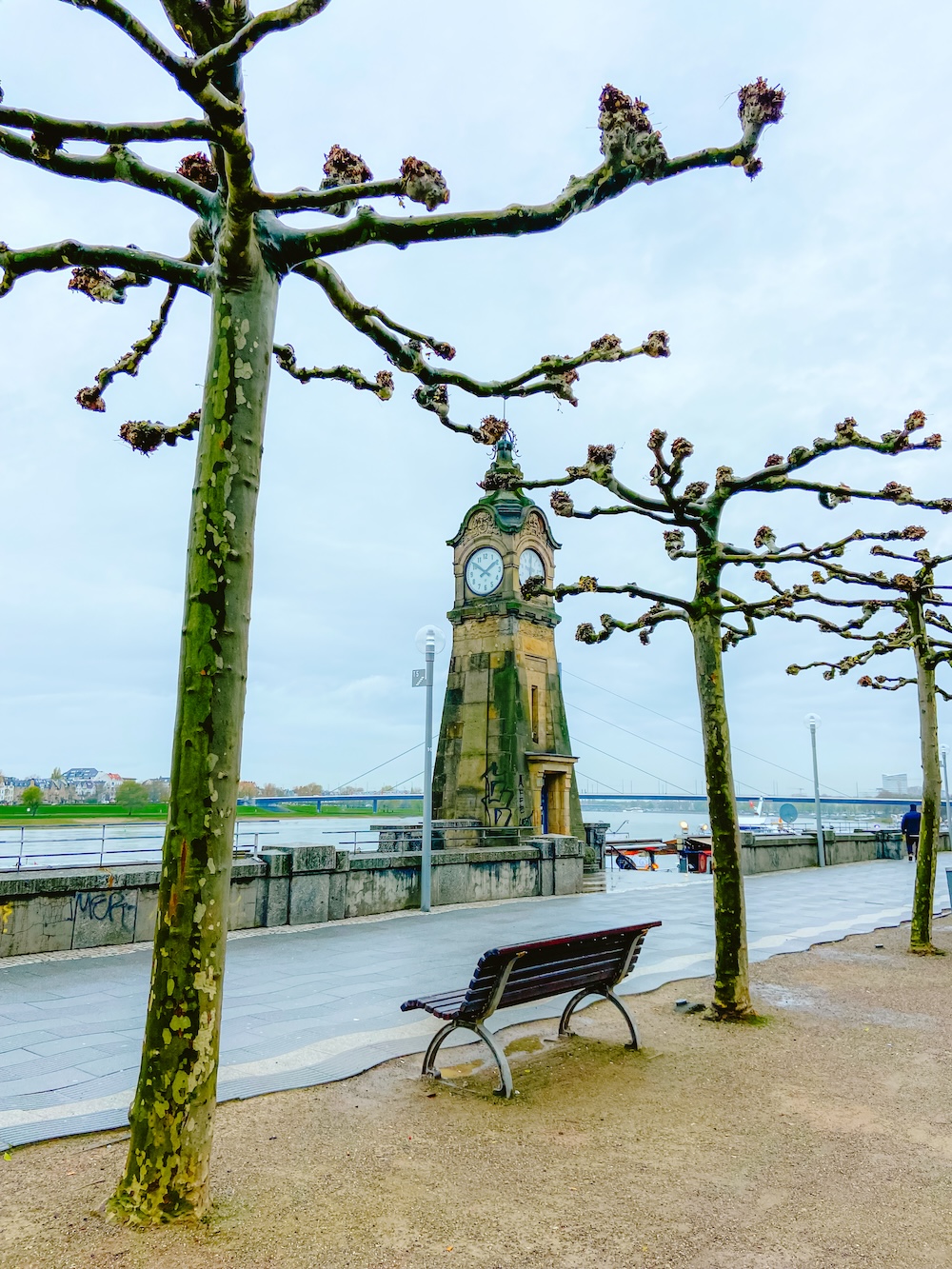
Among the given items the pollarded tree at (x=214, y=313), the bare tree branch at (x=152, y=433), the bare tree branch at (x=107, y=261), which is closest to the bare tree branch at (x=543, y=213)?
the pollarded tree at (x=214, y=313)

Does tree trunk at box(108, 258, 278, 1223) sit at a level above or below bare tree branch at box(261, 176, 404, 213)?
below

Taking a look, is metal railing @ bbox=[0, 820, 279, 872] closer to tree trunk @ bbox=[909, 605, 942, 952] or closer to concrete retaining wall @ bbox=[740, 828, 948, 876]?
tree trunk @ bbox=[909, 605, 942, 952]

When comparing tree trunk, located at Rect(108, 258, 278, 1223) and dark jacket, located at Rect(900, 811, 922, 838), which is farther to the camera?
dark jacket, located at Rect(900, 811, 922, 838)

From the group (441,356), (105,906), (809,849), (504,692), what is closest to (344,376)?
(441,356)

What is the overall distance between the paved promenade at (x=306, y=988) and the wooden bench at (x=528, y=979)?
0.70 metres

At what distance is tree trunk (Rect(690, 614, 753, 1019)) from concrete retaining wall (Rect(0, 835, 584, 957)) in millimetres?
5032

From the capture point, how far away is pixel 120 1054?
5.85 meters

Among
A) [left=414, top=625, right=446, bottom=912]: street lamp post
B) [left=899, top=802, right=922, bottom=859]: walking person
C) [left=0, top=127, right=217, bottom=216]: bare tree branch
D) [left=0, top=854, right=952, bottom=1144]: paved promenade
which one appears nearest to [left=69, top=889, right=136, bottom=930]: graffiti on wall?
[left=0, top=854, right=952, bottom=1144]: paved promenade

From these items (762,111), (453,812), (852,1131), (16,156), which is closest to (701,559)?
(762,111)

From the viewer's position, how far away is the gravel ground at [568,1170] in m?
3.39

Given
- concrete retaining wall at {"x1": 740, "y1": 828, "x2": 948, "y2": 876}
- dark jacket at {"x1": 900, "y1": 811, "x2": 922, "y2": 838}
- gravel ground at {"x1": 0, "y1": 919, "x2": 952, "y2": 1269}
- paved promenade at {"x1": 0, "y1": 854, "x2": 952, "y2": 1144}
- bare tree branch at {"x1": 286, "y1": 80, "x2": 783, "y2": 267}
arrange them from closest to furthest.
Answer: gravel ground at {"x1": 0, "y1": 919, "x2": 952, "y2": 1269} < bare tree branch at {"x1": 286, "y1": 80, "x2": 783, "y2": 267} < paved promenade at {"x1": 0, "y1": 854, "x2": 952, "y2": 1144} < concrete retaining wall at {"x1": 740, "y1": 828, "x2": 948, "y2": 876} < dark jacket at {"x1": 900, "y1": 811, "x2": 922, "y2": 838}

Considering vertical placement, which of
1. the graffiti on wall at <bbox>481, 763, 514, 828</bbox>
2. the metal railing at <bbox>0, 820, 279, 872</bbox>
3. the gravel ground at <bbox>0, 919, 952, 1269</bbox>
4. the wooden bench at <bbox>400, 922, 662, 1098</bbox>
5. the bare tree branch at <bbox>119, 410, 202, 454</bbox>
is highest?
the bare tree branch at <bbox>119, 410, 202, 454</bbox>

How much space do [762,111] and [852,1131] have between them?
5592mm

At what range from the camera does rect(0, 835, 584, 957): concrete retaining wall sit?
30.6 feet
